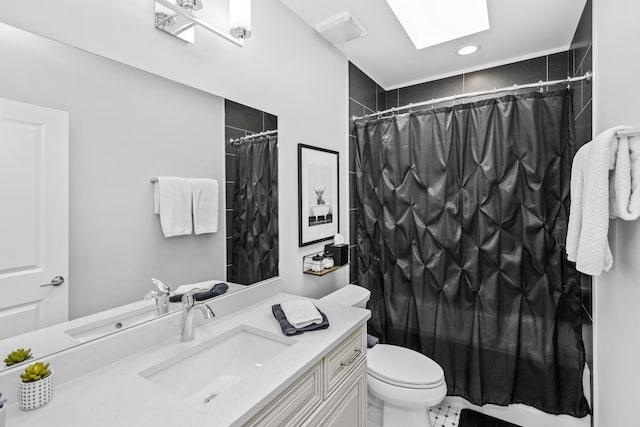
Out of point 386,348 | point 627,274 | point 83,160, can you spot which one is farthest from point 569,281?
point 83,160

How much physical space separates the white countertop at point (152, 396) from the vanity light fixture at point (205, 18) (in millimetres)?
1113

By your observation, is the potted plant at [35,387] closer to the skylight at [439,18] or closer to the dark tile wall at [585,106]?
the skylight at [439,18]

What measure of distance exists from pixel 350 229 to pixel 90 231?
174 centimetres

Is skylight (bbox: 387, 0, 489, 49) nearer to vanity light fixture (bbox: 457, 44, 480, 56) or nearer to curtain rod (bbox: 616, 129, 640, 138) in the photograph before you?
vanity light fixture (bbox: 457, 44, 480, 56)

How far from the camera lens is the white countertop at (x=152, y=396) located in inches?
28.7

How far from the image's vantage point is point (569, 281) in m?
1.80

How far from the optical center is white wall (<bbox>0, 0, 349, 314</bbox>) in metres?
0.97

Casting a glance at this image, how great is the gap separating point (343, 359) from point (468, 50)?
2238mm

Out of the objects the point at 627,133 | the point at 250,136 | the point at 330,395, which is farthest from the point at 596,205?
the point at 250,136

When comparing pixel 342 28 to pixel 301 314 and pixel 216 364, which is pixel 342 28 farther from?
pixel 216 364

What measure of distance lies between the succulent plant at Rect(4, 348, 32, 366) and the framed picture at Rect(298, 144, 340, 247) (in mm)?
1269

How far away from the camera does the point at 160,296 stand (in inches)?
45.7

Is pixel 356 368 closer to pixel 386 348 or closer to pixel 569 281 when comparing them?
pixel 386 348

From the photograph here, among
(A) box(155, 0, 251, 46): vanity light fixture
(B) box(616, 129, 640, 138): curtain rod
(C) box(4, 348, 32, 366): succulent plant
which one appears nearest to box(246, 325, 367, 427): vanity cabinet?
(C) box(4, 348, 32, 366): succulent plant
